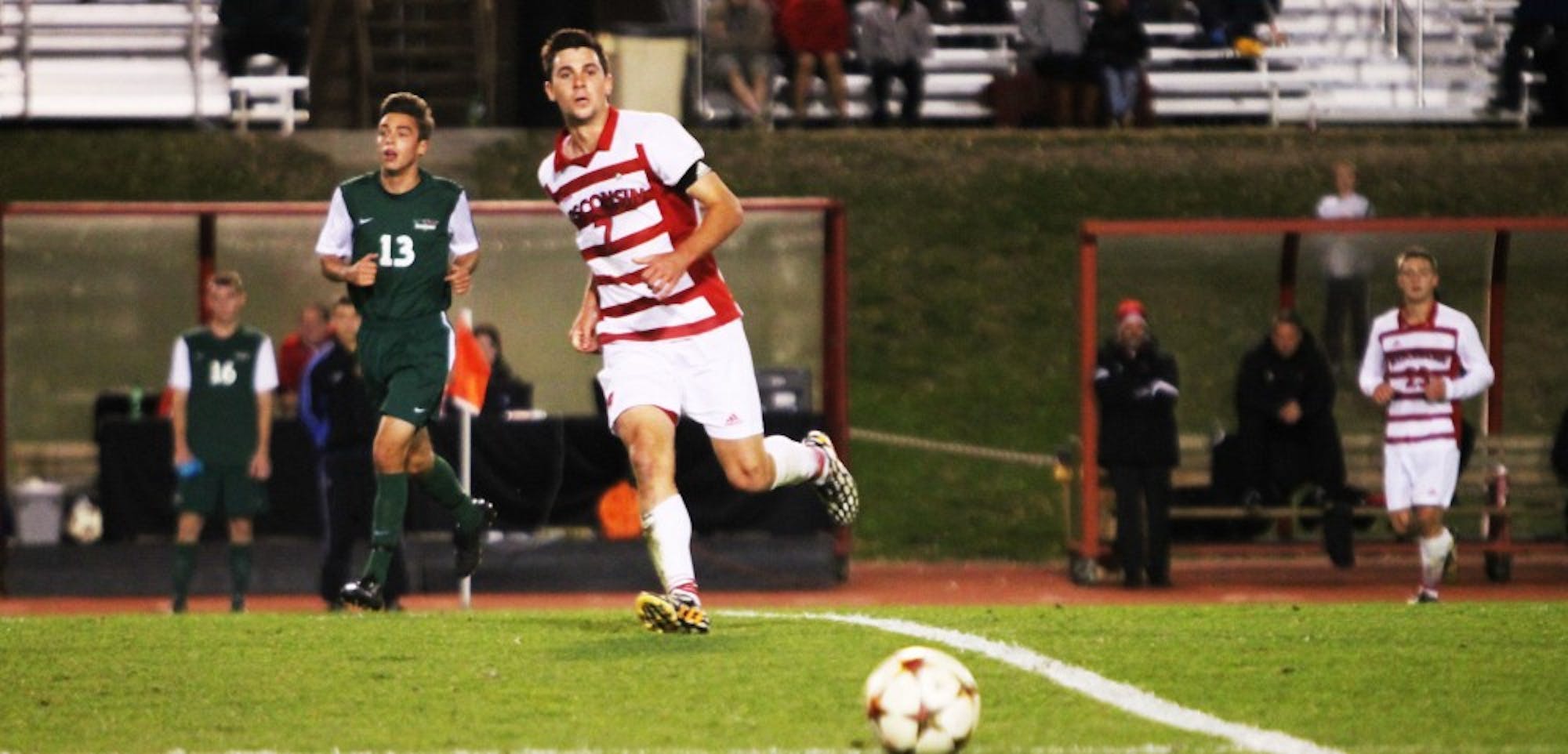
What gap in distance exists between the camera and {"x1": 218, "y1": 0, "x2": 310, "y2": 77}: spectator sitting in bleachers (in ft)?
87.0

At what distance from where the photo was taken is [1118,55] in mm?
25766

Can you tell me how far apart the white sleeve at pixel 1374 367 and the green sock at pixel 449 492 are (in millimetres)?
5642

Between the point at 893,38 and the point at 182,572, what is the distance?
12.4 metres

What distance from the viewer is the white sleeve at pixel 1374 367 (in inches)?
565

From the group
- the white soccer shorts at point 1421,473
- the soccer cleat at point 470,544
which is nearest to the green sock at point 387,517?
the soccer cleat at point 470,544

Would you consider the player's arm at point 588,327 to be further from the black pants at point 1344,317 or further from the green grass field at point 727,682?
the black pants at point 1344,317

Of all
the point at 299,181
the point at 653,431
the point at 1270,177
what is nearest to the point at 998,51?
the point at 1270,177

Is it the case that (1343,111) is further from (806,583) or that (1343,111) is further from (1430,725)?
(1430,725)

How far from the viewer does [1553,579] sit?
18797 mm

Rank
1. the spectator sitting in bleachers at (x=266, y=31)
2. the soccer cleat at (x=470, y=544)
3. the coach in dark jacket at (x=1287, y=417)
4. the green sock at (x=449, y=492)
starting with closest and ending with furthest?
the green sock at (x=449, y=492)
the soccer cleat at (x=470, y=544)
the coach in dark jacket at (x=1287, y=417)
the spectator sitting in bleachers at (x=266, y=31)

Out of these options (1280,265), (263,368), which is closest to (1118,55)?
(1280,265)

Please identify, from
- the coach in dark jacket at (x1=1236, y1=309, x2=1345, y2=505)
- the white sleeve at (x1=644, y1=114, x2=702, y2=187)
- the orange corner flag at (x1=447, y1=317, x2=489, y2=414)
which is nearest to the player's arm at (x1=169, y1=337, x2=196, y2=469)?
the orange corner flag at (x1=447, y1=317, x2=489, y2=414)

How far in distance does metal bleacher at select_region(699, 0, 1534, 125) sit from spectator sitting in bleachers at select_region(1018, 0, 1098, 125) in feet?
1.64

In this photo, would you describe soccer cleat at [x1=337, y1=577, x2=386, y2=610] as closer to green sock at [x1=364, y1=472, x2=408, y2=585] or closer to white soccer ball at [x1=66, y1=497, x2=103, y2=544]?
green sock at [x1=364, y1=472, x2=408, y2=585]
